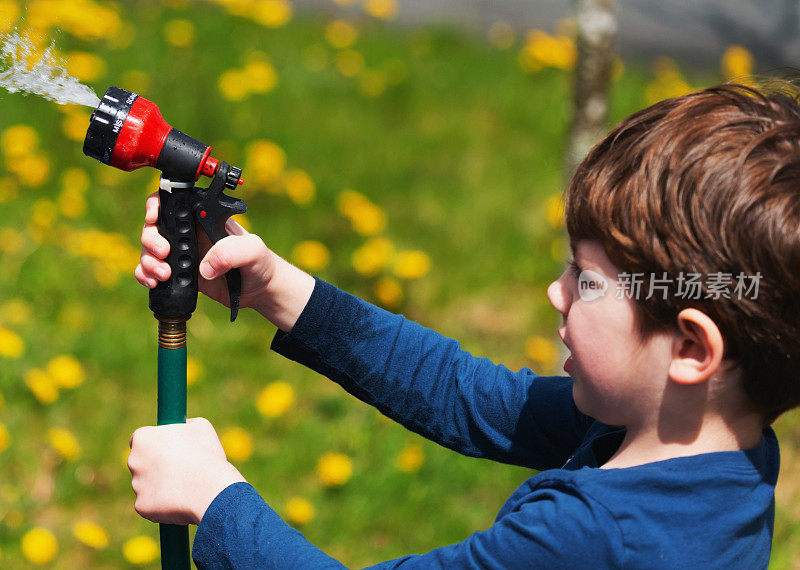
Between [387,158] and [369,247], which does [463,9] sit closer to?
[387,158]

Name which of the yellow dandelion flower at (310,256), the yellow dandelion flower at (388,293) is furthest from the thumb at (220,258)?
the yellow dandelion flower at (388,293)

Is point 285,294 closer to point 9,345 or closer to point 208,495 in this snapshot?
point 208,495

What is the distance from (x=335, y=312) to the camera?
1.71 meters

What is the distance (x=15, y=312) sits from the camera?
3238 mm

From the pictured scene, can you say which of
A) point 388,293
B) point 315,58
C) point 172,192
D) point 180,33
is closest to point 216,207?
point 172,192

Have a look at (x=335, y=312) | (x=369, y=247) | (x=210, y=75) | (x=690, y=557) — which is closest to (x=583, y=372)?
(x=690, y=557)

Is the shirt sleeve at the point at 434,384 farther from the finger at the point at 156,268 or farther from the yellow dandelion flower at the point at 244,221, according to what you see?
the yellow dandelion flower at the point at 244,221

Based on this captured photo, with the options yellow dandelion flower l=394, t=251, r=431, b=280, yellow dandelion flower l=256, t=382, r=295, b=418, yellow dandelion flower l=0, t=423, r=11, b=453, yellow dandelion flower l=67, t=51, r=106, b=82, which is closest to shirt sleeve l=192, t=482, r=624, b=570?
yellow dandelion flower l=0, t=423, r=11, b=453

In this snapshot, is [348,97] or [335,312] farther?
[348,97]

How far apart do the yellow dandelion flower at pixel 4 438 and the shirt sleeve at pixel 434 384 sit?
1272 mm

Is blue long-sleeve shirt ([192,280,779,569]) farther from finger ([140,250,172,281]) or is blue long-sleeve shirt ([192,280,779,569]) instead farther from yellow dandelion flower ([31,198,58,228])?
yellow dandelion flower ([31,198,58,228])

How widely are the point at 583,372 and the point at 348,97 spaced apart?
139 inches

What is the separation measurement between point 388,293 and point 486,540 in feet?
7.57

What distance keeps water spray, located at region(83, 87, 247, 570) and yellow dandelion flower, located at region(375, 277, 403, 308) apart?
6.75 feet
